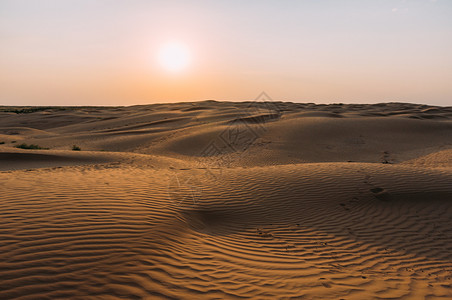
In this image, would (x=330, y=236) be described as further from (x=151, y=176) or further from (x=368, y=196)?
(x=151, y=176)

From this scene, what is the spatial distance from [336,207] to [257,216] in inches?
84.1

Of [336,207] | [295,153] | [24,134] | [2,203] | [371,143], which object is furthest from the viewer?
[24,134]

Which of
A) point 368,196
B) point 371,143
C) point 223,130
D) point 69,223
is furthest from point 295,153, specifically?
point 69,223

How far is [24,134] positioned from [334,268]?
33336 mm

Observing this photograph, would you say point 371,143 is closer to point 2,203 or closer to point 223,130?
point 223,130

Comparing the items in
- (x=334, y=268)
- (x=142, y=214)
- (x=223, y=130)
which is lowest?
(x=334, y=268)

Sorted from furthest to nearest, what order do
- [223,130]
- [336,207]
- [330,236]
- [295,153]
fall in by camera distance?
1. [223,130]
2. [295,153]
3. [336,207]
4. [330,236]

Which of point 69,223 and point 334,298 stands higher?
point 69,223

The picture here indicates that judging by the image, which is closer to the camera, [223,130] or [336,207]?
[336,207]

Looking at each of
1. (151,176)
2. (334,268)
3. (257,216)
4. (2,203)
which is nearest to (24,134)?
(151,176)

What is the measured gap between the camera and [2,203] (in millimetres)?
5605

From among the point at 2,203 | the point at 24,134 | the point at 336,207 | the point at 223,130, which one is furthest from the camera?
the point at 24,134

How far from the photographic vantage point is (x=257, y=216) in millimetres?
7020

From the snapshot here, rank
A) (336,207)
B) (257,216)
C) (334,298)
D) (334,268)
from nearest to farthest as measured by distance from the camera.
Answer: (334,298) → (334,268) → (257,216) → (336,207)
